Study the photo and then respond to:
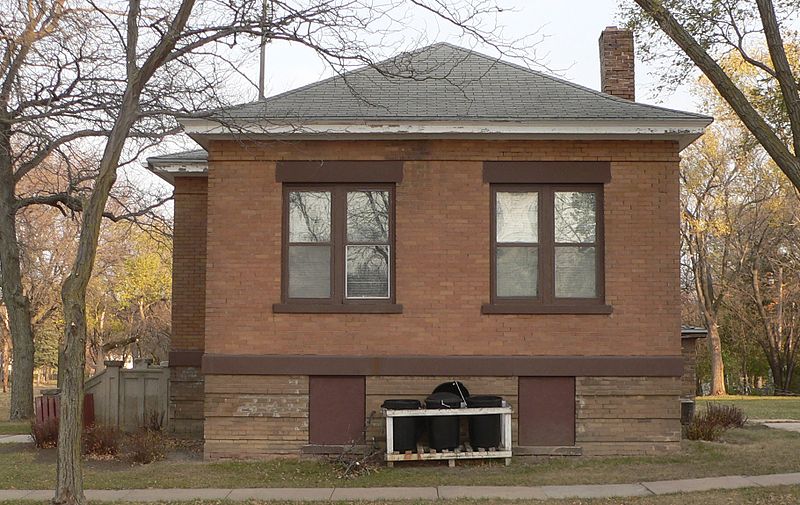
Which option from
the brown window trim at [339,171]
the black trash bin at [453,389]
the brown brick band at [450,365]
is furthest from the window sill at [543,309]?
the brown window trim at [339,171]

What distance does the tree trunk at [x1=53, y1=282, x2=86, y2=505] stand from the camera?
30.0 ft

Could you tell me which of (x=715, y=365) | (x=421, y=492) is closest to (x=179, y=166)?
(x=421, y=492)

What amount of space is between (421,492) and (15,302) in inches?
610

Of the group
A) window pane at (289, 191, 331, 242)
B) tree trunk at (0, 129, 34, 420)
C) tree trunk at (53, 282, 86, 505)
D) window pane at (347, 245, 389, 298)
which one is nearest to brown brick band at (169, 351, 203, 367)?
window pane at (289, 191, 331, 242)

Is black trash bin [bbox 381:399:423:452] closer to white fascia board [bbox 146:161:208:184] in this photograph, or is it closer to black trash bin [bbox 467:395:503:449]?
black trash bin [bbox 467:395:503:449]

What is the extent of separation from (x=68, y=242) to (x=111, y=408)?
72.9 feet

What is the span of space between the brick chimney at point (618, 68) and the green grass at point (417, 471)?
606cm

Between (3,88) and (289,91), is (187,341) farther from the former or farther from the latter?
(3,88)

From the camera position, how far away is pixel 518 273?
13.8m

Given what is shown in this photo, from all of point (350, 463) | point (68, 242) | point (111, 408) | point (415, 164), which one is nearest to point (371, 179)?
point (415, 164)

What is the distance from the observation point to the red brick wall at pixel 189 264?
1698cm

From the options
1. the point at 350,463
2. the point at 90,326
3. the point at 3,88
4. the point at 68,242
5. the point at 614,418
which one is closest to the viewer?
the point at 350,463

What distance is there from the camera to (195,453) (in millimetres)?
14430

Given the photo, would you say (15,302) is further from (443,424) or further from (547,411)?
(547,411)
